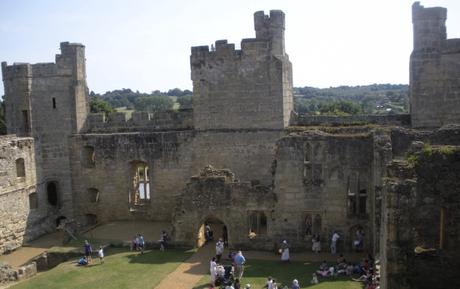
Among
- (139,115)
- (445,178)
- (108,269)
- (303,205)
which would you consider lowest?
(108,269)

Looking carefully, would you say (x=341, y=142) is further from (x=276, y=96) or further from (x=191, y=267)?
(x=191, y=267)

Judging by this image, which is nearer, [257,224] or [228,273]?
[228,273]

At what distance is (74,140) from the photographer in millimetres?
31391

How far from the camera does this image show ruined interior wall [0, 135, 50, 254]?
2770 centimetres

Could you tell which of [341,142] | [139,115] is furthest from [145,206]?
[341,142]

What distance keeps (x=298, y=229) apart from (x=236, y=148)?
6.23 meters

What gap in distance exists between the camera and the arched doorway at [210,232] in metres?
26.1

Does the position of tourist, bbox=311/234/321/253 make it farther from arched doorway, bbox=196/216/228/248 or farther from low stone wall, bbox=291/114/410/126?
low stone wall, bbox=291/114/410/126

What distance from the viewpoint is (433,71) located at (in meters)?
26.4

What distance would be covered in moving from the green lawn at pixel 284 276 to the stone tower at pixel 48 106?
13.7 metres

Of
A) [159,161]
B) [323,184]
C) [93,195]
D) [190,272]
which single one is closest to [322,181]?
[323,184]

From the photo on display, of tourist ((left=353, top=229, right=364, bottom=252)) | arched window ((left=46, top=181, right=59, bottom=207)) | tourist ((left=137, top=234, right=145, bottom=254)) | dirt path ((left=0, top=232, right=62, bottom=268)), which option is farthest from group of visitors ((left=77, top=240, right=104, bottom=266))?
tourist ((left=353, top=229, right=364, bottom=252))

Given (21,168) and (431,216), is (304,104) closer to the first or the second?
(21,168)

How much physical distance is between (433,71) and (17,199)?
22037mm
